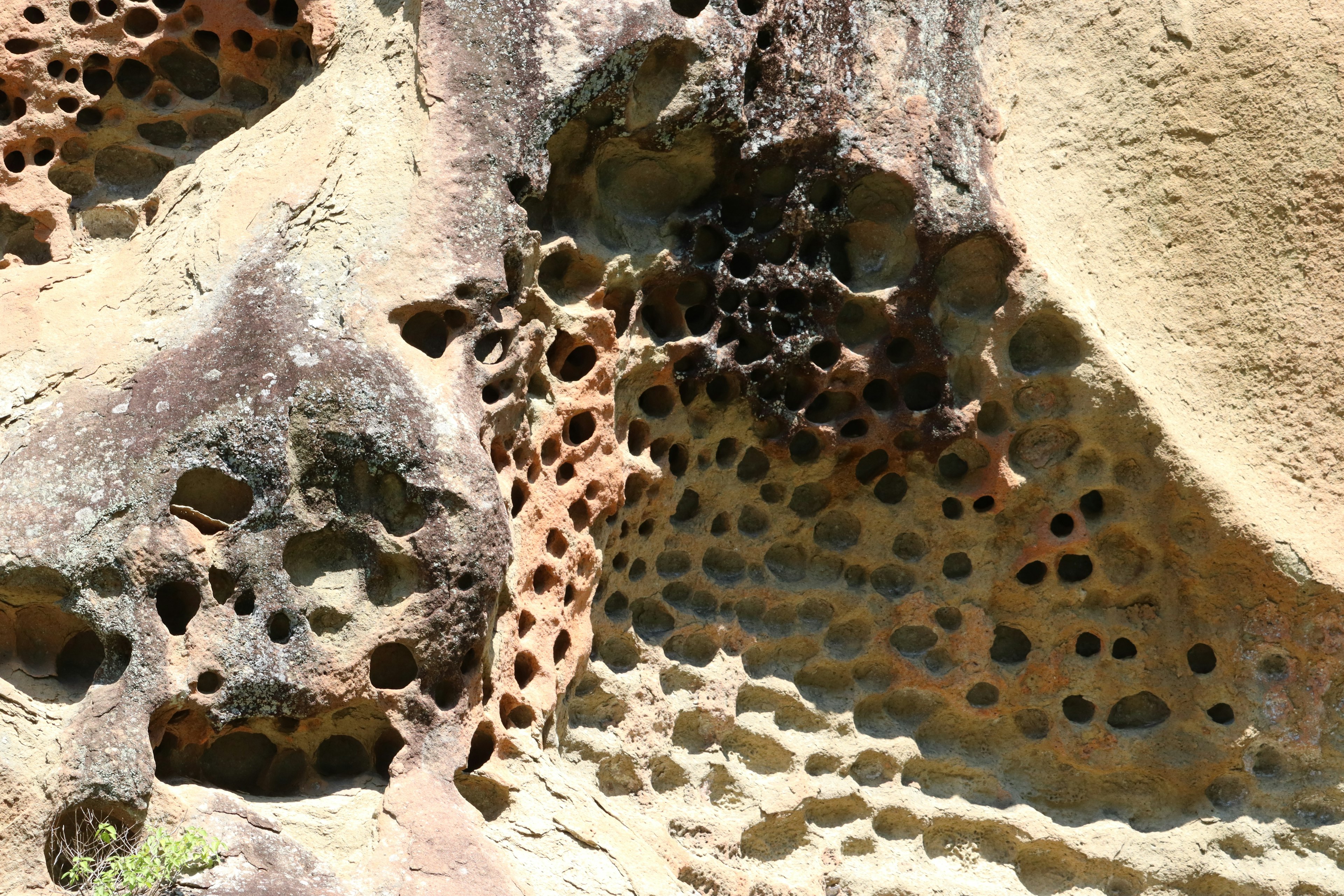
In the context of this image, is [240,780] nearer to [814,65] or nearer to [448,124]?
[448,124]

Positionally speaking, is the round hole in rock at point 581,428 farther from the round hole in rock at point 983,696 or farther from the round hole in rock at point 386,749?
the round hole in rock at point 983,696

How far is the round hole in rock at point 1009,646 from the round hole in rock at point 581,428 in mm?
1548

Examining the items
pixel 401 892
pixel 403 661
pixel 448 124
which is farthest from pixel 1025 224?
pixel 401 892

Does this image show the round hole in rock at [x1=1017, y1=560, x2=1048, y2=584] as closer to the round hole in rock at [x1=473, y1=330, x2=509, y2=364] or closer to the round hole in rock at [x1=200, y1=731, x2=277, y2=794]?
the round hole in rock at [x1=473, y1=330, x2=509, y2=364]

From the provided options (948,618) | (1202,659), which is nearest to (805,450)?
(948,618)

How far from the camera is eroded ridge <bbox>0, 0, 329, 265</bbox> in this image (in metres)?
4.76

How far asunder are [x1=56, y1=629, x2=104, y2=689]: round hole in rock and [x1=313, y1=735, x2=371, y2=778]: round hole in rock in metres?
0.61

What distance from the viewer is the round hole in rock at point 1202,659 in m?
4.89

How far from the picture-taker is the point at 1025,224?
4.90 metres

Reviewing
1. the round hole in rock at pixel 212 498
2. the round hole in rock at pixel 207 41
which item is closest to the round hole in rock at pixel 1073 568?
the round hole in rock at pixel 212 498

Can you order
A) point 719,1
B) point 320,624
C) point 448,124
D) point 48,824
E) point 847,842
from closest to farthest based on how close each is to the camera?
point 48,824
point 320,624
point 448,124
point 719,1
point 847,842

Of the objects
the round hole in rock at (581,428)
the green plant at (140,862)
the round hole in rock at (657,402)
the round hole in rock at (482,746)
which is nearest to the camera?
the green plant at (140,862)

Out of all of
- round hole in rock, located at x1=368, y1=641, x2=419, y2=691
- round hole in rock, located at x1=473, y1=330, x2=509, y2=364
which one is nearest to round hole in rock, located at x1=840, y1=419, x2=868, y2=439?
round hole in rock, located at x1=473, y1=330, x2=509, y2=364

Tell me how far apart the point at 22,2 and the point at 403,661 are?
8.24 ft
